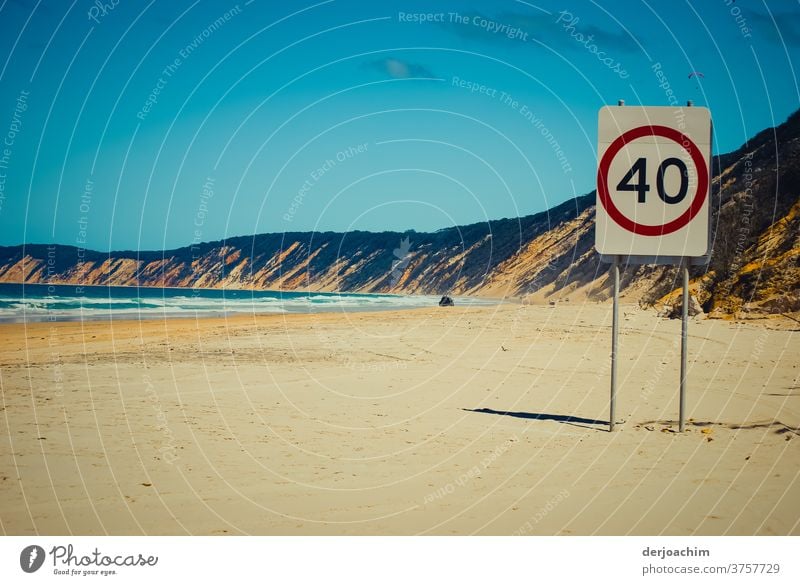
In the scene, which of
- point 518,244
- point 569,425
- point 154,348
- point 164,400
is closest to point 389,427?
point 569,425

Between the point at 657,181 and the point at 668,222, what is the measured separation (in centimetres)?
50

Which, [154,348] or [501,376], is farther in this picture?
[154,348]

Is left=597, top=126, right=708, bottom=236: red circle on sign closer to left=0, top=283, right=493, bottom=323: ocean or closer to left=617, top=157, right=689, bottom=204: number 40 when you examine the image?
left=617, top=157, right=689, bottom=204: number 40

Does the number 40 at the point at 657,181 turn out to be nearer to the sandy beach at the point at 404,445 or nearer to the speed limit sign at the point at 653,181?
the speed limit sign at the point at 653,181

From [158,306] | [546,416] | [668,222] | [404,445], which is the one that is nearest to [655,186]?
[668,222]

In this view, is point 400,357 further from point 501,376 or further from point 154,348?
point 154,348

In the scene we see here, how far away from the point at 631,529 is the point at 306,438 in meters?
4.22

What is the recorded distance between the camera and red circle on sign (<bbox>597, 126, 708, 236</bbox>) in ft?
26.8

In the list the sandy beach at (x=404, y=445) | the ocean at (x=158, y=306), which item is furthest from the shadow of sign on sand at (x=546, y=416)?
the ocean at (x=158, y=306)

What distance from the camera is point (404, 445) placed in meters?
8.05

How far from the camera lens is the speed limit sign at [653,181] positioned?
26.8 ft

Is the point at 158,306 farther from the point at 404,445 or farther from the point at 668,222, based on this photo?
the point at 668,222

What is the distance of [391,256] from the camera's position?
147 meters

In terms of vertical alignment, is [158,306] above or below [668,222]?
below
